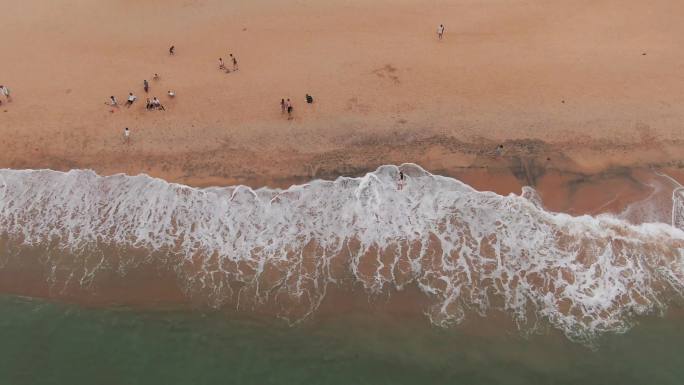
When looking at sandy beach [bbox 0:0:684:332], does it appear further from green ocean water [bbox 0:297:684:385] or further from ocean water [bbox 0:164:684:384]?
green ocean water [bbox 0:297:684:385]

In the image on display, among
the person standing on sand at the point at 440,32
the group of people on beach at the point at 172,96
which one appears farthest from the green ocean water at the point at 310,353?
the person standing on sand at the point at 440,32

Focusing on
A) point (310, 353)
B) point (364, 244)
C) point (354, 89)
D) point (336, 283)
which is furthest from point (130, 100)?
point (310, 353)

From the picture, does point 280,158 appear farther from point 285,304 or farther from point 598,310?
point 598,310

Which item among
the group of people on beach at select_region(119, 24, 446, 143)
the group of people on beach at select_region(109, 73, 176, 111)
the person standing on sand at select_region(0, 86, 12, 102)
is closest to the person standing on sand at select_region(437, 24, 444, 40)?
the group of people on beach at select_region(119, 24, 446, 143)

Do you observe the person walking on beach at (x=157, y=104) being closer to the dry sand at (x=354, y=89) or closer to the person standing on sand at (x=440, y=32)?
the dry sand at (x=354, y=89)

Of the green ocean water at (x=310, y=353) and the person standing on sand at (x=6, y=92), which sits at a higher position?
the person standing on sand at (x=6, y=92)

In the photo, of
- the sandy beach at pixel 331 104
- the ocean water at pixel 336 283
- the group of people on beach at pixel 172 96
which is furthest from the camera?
the group of people on beach at pixel 172 96

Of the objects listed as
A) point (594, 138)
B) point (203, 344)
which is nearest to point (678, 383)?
point (594, 138)

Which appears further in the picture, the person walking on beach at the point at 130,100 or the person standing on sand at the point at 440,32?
the person standing on sand at the point at 440,32
